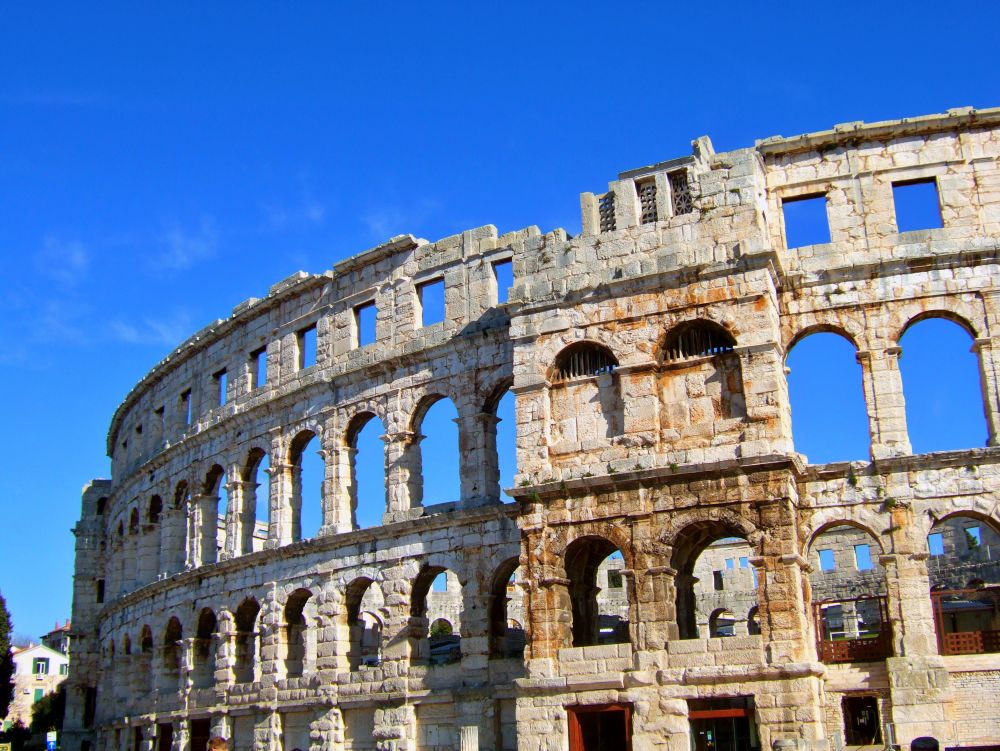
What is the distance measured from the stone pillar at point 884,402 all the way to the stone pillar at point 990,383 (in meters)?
1.37

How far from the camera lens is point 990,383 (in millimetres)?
20516

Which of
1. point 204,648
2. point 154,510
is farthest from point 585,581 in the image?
point 154,510

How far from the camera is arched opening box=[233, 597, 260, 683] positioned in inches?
1107

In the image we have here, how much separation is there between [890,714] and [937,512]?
3522mm

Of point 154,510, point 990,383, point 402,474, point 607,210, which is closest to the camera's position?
point 990,383

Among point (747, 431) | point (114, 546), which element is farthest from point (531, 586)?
point (114, 546)

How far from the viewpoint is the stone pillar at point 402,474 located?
24.6 metres

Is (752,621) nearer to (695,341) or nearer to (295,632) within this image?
(295,632)

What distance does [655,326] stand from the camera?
20688 millimetres

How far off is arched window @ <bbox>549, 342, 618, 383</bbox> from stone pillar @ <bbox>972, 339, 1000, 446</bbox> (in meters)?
6.52

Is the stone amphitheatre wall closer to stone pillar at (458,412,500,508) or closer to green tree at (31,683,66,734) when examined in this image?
stone pillar at (458,412,500,508)

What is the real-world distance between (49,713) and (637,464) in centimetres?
3915

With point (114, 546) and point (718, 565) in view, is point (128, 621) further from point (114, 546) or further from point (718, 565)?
point (718, 565)

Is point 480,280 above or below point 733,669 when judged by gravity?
above
